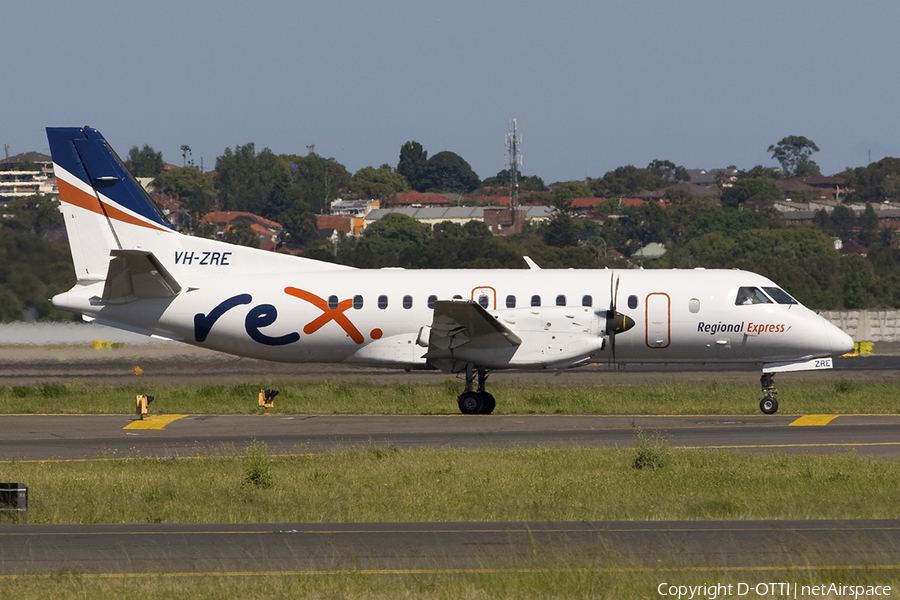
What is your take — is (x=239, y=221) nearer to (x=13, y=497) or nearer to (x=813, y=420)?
(x=813, y=420)

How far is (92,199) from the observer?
2980cm

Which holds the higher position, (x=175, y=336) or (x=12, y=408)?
(x=175, y=336)

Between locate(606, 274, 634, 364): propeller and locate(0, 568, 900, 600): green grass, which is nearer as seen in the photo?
locate(0, 568, 900, 600): green grass

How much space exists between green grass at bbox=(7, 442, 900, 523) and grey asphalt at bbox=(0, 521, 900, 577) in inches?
41.5

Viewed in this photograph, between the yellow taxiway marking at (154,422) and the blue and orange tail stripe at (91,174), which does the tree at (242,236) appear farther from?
the yellow taxiway marking at (154,422)

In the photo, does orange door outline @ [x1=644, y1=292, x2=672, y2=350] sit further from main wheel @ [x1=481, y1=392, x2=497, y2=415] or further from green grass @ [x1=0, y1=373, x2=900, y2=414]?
main wheel @ [x1=481, y1=392, x2=497, y2=415]

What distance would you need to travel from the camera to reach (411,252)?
→ 82750mm

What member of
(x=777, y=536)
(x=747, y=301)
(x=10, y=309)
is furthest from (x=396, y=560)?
(x=10, y=309)

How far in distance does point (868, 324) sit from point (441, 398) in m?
38.1

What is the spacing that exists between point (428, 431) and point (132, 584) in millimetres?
13474

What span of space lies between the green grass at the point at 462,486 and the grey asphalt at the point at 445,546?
105 centimetres

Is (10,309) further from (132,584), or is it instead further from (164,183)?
(164,183)

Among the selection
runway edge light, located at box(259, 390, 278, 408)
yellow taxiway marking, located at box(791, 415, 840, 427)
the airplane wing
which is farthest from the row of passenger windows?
yellow taxiway marking, located at box(791, 415, 840, 427)

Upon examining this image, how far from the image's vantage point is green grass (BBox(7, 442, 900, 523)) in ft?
51.3
